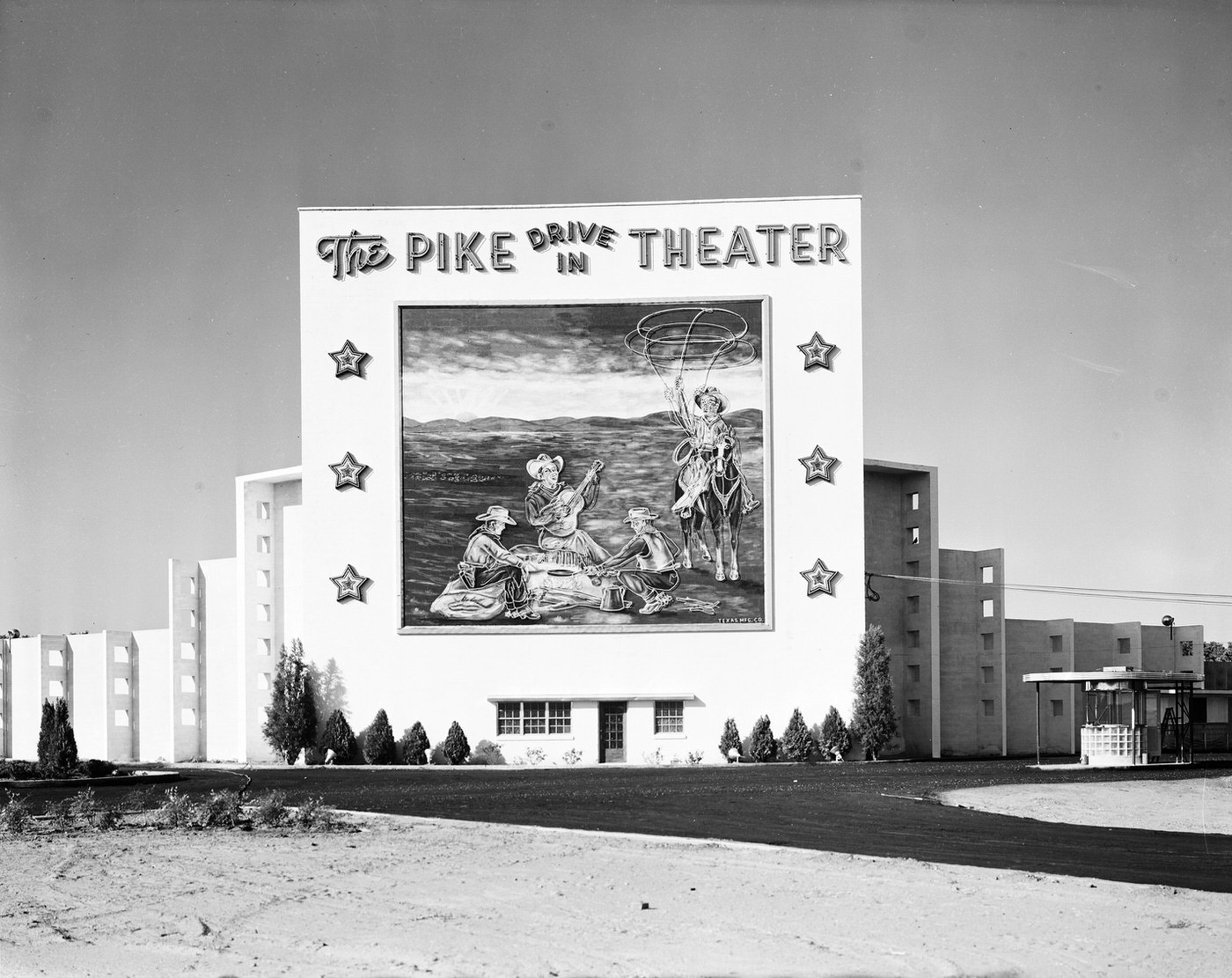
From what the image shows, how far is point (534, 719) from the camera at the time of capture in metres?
48.5

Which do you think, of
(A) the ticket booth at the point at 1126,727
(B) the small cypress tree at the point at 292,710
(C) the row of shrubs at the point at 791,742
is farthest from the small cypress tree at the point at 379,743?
(A) the ticket booth at the point at 1126,727

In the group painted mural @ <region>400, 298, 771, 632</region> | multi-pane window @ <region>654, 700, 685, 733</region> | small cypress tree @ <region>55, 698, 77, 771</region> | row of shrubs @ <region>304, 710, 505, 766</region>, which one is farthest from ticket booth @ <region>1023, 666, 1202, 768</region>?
small cypress tree @ <region>55, 698, 77, 771</region>

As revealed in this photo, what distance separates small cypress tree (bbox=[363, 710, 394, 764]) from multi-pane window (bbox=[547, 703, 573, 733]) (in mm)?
5161

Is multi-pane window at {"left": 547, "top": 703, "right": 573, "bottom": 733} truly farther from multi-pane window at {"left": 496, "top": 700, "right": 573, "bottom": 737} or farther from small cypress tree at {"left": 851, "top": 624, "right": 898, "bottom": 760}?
small cypress tree at {"left": 851, "top": 624, "right": 898, "bottom": 760}

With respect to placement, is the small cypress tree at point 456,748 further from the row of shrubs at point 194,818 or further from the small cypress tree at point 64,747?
the row of shrubs at point 194,818

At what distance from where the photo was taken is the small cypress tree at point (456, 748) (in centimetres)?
4725

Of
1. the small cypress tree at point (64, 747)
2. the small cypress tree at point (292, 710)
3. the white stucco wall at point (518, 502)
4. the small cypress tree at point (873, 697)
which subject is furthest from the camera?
the white stucco wall at point (518, 502)

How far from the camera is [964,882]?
14797 millimetres

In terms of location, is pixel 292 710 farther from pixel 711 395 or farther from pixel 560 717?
pixel 711 395

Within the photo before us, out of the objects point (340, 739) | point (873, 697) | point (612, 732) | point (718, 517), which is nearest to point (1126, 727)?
point (873, 697)

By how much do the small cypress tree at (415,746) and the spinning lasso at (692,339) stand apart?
14.2m

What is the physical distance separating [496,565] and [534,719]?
17.1 ft

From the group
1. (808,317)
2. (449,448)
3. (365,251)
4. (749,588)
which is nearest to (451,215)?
(365,251)

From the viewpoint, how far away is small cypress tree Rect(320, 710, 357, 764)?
1885 inches
